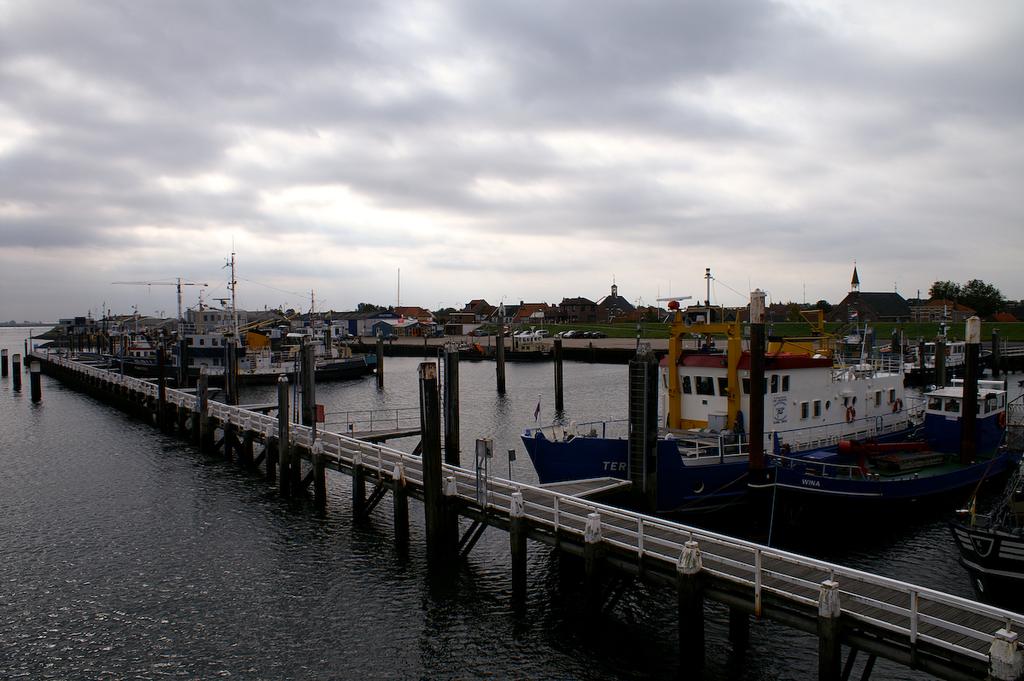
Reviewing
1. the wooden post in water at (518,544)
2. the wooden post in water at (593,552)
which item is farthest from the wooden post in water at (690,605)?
the wooden post in water at (518,544)

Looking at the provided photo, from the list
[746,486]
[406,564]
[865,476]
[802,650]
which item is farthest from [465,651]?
[865,476]

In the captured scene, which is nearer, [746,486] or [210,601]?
[210,601]

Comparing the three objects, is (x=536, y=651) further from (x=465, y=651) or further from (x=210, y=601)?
(x=210, y=601)

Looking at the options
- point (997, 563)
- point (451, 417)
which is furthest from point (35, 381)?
point (997, 563)

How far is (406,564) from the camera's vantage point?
2017 centimetres

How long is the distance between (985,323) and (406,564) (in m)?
136

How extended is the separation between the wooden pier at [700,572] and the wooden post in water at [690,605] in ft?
0.06

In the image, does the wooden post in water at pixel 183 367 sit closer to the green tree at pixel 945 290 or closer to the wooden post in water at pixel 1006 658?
the wooden post in water at pixel 1006 658

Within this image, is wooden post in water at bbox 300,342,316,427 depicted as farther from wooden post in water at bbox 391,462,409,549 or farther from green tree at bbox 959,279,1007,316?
green tree at bbox 959,279,1007,316

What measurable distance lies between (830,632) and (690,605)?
9.04 ft

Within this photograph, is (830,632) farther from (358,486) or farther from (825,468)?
(358,486)

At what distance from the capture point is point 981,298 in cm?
14262

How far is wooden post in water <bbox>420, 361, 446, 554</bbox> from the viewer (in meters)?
18.9

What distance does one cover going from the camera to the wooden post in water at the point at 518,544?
658 inches
